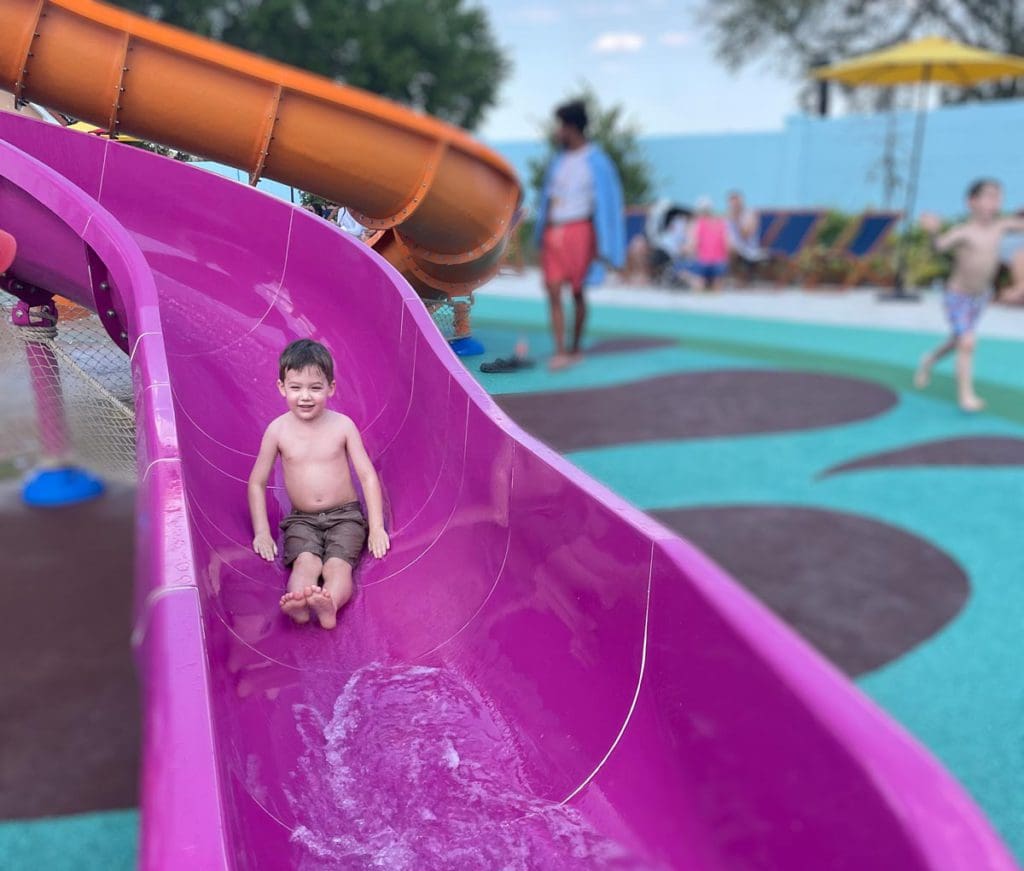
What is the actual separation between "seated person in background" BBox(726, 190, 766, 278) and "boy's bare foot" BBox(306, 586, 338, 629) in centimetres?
1277

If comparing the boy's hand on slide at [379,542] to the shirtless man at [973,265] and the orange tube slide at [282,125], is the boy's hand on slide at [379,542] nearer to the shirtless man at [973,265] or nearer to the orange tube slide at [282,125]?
the orange tube slide at [282,125]

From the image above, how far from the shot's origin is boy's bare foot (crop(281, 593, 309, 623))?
1855mm

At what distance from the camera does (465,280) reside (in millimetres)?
1755

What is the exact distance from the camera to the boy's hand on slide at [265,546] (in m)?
2.08

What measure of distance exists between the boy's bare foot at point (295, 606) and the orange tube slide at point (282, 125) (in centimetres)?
73

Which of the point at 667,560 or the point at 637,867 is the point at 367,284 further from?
the point at 637,867

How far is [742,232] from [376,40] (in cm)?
1193

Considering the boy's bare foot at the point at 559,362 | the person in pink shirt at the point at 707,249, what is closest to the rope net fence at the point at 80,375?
the boy's bare foot at the point at 559,362

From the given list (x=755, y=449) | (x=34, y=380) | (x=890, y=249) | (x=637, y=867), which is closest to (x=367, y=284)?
(x=637, y=867)

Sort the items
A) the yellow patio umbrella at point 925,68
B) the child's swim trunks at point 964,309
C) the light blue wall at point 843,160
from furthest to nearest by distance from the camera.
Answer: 1. the light blue wall at point 843,160
2. the yellow patio umbrella at point 925,68
3. the child's swim trunks at point 964,309

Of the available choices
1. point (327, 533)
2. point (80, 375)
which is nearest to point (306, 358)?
point (327, 533)

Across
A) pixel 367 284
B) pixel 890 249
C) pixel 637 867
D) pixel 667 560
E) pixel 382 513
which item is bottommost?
pixel 637 867

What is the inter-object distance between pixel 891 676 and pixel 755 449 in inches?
108

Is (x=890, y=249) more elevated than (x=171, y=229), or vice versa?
(x=890, y=249)
